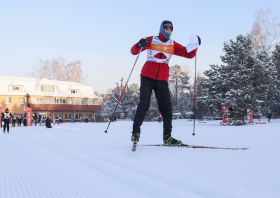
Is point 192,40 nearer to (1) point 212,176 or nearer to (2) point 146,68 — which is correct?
(2) point 146,68

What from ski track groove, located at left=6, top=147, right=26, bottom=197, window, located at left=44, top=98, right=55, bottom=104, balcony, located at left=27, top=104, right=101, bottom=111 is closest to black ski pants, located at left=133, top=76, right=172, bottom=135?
ski track groove, located at left=6, top=147, right=26, bottom=197

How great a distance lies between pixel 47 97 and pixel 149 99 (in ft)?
123

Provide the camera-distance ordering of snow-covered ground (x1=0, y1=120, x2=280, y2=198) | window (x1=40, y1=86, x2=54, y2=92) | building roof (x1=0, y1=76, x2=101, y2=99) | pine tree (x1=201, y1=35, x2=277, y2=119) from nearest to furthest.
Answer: snow-covered ground (x1=0, y1=120, x2=280, y2=198) → pine tree (x1=201, y1=35, x2=277, y2=119) → building roof (x1=0, y1=76, x2=101, y2=99) → window (x1=40, y1=86, x2=54, y2=92)

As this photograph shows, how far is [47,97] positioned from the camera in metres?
37.6

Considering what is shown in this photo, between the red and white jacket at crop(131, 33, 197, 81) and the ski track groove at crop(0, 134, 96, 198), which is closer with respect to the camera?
the ski track groove at crop(0, 134, 96, 198)

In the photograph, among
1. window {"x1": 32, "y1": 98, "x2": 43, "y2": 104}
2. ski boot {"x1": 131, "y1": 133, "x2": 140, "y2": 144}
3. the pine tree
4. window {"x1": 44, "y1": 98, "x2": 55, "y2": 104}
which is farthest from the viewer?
window {"x1": 44, "y1": 98, "x2": 55, "y2": 104}

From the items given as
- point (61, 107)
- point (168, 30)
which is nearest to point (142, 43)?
point (168, 30)

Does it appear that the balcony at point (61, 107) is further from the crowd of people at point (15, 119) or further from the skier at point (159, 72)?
the skier at point (159, 72)

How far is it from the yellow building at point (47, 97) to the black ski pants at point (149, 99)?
3608 centimetres

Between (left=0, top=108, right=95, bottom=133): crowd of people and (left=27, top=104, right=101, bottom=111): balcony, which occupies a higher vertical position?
(left=27, top=104, right=101, bottom=111): balcony

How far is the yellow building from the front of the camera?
3519 cm

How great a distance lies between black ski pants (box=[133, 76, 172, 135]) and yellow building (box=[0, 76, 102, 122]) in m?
36.1

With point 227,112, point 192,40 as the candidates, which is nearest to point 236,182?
point 192,40

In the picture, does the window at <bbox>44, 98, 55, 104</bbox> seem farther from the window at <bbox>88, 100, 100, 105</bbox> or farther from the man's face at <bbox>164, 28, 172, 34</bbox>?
the man's face at <bbox>164, 28, 172, 34</bbox>
